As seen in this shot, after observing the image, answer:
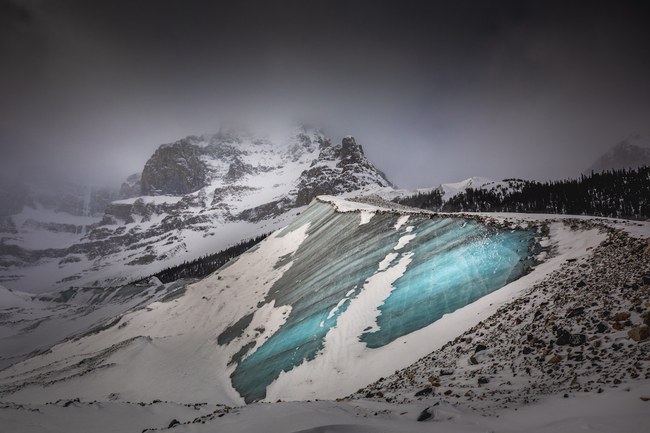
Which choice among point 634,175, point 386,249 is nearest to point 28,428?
point 386,249

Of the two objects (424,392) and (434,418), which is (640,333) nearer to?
(434,418)

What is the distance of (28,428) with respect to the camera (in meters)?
12.5

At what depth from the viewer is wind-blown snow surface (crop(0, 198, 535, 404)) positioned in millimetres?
18359

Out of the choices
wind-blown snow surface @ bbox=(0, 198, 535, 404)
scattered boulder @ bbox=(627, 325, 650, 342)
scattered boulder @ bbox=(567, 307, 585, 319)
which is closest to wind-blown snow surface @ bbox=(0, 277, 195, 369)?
wind-blown snow surface @ bbox=(0, 198, 535, 404)

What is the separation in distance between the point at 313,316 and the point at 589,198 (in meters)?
83.8

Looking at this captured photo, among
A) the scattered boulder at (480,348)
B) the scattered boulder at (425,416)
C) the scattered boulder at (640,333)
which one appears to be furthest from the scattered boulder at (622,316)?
the scattered boulder at (425,416)

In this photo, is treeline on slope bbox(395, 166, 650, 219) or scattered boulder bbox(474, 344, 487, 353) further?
treeline on slope bbox(395, 166, 650, 219)

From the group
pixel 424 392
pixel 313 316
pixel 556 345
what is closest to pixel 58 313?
pixel 313 316

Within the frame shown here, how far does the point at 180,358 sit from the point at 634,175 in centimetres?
10040

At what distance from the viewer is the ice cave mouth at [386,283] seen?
60.9 ft

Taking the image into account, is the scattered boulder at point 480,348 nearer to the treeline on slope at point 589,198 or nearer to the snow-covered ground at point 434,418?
the snow-covered ground at point 434,418

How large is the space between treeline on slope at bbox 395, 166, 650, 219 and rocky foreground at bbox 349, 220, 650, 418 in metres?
72.9

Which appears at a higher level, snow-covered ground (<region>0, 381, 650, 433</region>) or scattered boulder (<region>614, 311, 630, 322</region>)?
scattered boulder (<region>614, 311, 630, 322</region>)

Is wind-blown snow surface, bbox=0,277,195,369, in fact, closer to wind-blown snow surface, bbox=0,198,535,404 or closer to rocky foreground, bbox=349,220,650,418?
wind-blown snow surface, bbox=0,198,535,404
